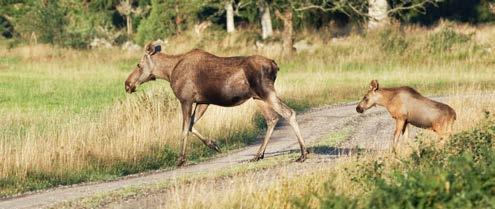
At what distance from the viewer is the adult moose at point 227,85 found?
1884 centimetres

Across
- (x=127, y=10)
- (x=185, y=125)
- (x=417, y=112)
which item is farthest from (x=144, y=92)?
(x=127, y=10)

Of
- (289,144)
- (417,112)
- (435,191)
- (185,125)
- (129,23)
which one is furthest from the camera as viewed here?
(129,23)

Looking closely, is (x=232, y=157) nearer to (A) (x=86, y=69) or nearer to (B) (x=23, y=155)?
(B) (x=23, y=155)

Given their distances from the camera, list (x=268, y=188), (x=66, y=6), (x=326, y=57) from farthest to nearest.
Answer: (x=66, y=6), (x=326, y=57), (x=268, y=188)

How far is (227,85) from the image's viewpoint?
19.0m

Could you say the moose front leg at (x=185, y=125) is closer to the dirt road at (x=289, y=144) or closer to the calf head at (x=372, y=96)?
the dirt road at (x=289, y=144)

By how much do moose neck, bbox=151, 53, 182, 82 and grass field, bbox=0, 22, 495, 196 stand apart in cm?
128

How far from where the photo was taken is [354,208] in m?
11.0

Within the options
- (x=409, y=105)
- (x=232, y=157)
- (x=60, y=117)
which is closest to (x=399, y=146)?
(x=409, y=105)

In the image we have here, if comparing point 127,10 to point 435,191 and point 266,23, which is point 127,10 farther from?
point 435,191

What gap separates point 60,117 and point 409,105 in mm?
10756

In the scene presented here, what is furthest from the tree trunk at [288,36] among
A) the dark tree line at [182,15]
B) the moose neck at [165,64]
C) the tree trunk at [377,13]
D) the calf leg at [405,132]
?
Answer: the calf leg at [405,132]

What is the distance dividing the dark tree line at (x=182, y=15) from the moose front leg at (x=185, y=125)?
3121cm

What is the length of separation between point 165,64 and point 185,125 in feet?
4.29
